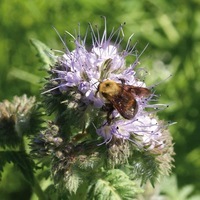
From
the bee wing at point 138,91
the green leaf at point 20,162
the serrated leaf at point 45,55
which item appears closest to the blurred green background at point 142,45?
the serrated leaf at point 45,55

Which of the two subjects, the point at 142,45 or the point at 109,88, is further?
the point at 142,45

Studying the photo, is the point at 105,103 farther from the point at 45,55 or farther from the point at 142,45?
the point at 142,45

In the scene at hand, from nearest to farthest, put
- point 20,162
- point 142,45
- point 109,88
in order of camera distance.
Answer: point 109,88 < point 20,162 < point 142,45

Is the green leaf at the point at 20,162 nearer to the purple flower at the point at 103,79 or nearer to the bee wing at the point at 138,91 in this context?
the purple flower at the point at 103,79

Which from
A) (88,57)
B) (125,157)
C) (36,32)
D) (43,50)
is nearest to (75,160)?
(125,157)

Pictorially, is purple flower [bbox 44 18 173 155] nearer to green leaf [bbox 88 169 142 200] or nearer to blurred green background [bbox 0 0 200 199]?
green leaf [bbox 88 169 142 200]

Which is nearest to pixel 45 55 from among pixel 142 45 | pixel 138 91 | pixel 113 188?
pixel 138 91
